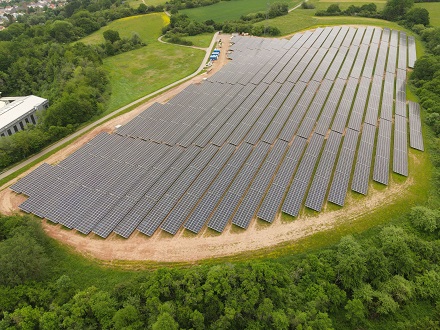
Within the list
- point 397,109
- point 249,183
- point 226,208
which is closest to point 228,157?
point 249,183

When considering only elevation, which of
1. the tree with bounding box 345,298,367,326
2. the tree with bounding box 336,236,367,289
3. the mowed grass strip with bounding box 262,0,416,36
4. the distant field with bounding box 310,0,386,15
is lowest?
the tree with bounding box 345,298,367,326

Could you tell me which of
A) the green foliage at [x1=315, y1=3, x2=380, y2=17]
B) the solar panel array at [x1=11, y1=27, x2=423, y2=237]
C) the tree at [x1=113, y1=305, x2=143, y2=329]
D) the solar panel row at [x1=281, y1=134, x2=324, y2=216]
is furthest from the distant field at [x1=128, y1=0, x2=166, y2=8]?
the tree at [x1=113, y1=305, x2=143, y2=329]

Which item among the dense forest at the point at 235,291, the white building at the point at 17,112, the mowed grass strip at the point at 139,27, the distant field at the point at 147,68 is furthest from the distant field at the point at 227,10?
the dense forest at the point at 235,291

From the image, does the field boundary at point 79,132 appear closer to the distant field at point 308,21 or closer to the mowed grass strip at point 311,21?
the distant field at point 308,21

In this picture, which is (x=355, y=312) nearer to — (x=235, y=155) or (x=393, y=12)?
(x=235, y=155)

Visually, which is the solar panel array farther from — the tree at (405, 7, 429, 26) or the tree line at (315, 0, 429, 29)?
the tree line at (315, 0, 429, 29)

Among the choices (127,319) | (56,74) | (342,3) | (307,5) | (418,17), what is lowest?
(127,319)

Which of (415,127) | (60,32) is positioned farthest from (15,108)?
(415,127)
